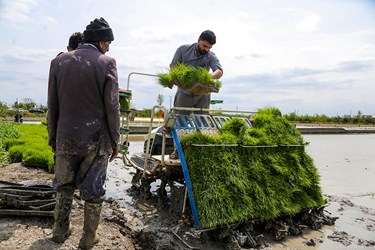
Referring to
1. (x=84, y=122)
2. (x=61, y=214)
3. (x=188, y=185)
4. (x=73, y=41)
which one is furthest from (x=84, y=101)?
(x=188, y=185)

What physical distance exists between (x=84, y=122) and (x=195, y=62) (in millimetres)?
3065

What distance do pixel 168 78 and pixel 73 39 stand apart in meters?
1.55

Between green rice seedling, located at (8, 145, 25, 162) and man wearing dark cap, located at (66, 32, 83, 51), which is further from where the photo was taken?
green rice seedling, located at (8, 145, 25, 162)

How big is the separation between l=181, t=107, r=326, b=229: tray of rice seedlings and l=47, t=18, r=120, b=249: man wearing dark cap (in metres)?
1.38

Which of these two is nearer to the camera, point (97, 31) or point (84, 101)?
point (84, 101)

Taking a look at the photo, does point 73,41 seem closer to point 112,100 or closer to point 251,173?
point 112,100

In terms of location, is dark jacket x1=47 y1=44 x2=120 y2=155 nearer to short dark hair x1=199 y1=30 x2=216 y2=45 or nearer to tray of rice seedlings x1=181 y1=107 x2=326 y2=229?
tray of rice seedlings x1=181 y1=107 x2=326 y2=229

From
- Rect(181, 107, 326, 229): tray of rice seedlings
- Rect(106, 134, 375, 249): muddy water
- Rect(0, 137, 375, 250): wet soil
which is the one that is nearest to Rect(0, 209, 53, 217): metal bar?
Rect(0, 137, 375, 250): wet soil

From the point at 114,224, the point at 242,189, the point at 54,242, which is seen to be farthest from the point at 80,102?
the point at 242,189

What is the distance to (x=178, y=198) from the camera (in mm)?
5156

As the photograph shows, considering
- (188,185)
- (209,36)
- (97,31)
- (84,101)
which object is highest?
(209,36)

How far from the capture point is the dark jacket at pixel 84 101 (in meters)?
3.22

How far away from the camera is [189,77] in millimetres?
5027

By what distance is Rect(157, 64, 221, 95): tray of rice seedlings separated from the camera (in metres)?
5.00
